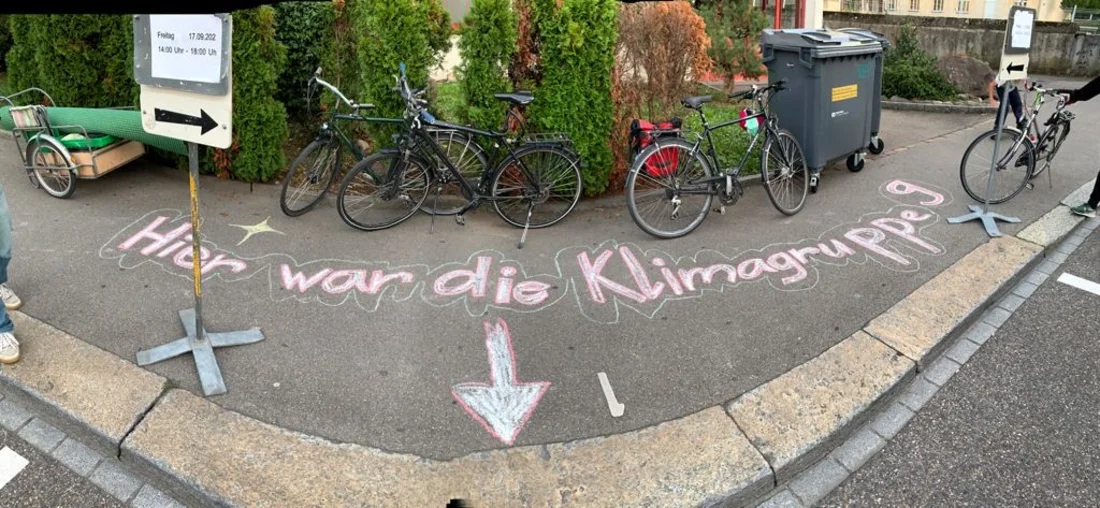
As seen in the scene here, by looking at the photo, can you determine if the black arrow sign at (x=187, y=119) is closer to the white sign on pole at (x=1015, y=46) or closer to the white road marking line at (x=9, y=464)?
the white road marking line at (x=9, y=464)

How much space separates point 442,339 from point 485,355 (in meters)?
0.30

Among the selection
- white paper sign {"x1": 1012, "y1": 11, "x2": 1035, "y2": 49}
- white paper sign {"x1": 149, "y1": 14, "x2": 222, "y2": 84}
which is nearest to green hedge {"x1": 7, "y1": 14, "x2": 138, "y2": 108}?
white paper sign {"x1": 149, "y1": 14, "x2": 222, "y2": 84}

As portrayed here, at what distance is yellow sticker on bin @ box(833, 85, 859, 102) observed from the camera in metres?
6.14

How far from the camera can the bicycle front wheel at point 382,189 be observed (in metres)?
5.19

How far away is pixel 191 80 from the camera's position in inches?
126

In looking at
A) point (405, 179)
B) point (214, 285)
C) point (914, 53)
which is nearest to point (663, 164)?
point (405, 179)

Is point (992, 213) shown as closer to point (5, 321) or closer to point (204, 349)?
point (204, 349)

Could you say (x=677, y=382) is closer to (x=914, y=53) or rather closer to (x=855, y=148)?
(x=855, y=148)

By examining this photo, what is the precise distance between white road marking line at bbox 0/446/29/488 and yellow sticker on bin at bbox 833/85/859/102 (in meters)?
6.15

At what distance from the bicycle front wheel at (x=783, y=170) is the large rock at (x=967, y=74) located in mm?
6684

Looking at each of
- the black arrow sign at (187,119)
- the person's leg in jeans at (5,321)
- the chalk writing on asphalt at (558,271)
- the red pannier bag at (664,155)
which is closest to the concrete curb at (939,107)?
the chalk writing on asphalt at (558,271)

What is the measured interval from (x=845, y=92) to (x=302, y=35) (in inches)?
202

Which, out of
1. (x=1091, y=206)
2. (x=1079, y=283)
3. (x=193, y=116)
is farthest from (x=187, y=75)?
(x=1091, y=206)

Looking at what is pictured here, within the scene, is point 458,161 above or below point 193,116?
below
